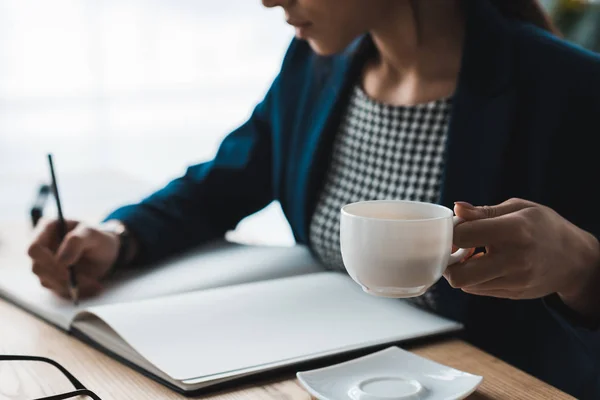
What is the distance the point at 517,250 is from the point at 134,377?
0.42 metres

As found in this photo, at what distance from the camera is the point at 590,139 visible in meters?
1.10

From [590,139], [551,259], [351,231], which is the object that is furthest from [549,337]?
[351,231]

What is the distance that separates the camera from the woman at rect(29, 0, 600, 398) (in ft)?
3.62

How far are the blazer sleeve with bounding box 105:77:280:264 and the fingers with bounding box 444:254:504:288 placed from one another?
0.67m

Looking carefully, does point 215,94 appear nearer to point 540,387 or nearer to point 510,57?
point 510,57

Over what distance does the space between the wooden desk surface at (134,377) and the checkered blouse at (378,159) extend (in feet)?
1.13

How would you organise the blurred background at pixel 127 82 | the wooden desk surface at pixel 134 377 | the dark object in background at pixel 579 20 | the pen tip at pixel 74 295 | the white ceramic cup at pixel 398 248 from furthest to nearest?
the blurred background at pixel 127 82, the dark object in background at pixel 579 20, the pen tip at pixel 74 295, the wooden desk surface at pixel 134 377, the white ceramic cup at pixel 398 248

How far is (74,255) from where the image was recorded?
1125mm

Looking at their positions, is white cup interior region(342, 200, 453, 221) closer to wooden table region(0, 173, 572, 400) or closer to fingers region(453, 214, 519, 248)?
fingers region(453, 214, 519, 248)

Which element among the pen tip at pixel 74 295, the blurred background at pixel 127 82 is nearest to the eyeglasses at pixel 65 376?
the pen tip at pixel 74 295

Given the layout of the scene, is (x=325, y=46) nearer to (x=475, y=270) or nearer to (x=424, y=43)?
(x=424, y=43)

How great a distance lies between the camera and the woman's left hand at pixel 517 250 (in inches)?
28.4

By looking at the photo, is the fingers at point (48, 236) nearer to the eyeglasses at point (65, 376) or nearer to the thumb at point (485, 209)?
the eyeglasses at point (65, 376)

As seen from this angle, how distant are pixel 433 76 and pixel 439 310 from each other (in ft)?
1.24
